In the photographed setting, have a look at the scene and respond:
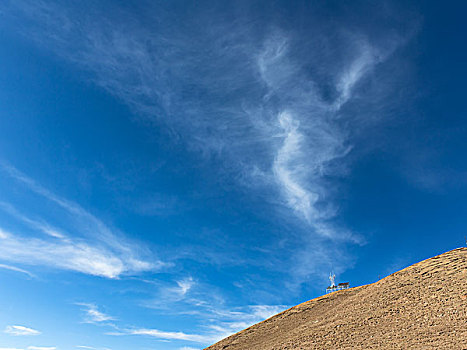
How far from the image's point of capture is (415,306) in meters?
28.5

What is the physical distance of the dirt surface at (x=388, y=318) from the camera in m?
23.2

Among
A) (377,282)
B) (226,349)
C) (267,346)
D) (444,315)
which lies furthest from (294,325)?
(444,315)

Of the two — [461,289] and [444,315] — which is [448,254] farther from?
[444,315]

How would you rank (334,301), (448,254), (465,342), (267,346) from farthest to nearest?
1. (334,301)
2. (448,254)
3. (267,346)
4. (465,342)

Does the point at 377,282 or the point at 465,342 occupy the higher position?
the point at 377,282

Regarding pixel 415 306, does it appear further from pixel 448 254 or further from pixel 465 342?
pixel 448 254

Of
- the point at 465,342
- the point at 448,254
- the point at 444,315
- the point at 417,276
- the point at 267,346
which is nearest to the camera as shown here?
the point at 465,342

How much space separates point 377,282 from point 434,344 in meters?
21.3

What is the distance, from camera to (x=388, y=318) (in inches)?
1111

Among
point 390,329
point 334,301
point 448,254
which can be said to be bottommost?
point 390,329

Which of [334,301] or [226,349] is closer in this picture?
[226,349]

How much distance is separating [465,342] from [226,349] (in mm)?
25931

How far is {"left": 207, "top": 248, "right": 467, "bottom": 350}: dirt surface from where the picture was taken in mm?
23172

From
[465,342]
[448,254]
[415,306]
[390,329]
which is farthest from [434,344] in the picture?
[448,254]
